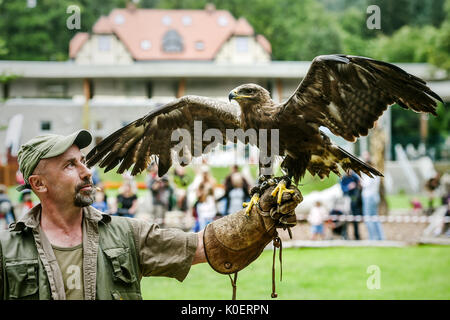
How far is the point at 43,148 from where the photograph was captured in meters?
2.75

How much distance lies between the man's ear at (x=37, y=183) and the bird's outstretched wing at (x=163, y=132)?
0.73 m

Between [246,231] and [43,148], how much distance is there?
110 cm

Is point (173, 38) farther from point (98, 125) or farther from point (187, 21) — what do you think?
point (98, 125)

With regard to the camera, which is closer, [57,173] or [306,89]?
[57,173]

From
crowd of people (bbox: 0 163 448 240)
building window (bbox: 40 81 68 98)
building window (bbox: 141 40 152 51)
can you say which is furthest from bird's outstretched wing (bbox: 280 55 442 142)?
building window (bbox: 141 40 152 51)

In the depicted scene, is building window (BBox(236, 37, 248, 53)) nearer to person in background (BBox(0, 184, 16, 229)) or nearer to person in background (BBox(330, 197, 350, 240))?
person in background (BBox(330, 197, 350, 240))

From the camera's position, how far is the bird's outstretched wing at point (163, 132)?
359cm

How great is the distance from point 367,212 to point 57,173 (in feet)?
28.3

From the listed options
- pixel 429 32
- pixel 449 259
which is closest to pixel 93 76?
pixel 449 259

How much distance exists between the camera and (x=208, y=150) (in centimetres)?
394

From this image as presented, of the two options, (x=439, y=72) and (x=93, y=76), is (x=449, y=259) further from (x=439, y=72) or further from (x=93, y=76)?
(x=439, y=72)
